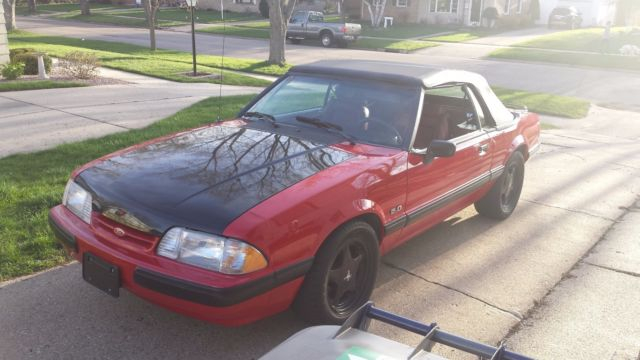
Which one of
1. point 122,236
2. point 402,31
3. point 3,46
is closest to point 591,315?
point 122,236

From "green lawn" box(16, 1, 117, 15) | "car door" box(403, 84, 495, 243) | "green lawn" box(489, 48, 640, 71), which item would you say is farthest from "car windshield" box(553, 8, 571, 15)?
"car door" box(403, 84, 495, 243)

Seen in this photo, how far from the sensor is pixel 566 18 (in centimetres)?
Answer: 4188

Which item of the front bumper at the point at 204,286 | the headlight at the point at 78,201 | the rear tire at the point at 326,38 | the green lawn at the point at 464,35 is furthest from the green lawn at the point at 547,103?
the green lawn at the point at 464,35

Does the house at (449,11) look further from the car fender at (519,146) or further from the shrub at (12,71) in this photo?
the car fender at (519,146)

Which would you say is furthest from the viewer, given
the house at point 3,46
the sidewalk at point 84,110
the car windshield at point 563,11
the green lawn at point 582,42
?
the car windshield at point 563,11

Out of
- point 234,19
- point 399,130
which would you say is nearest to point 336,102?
point 399,130

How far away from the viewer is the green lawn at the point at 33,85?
424 inches

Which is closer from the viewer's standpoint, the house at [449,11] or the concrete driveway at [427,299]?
the concrete driveway at [427,299]

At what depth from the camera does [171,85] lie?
12930 mm

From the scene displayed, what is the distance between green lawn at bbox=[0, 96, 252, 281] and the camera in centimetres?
399

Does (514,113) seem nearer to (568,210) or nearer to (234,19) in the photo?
(568,210)

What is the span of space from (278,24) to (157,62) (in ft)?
13.1

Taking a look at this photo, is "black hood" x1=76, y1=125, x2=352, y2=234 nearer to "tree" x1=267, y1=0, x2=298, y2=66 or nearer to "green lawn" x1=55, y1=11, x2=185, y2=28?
"tree" x1=267, y1=0, x2=298, y2=66

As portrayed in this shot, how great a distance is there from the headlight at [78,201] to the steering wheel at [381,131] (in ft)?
6.19
